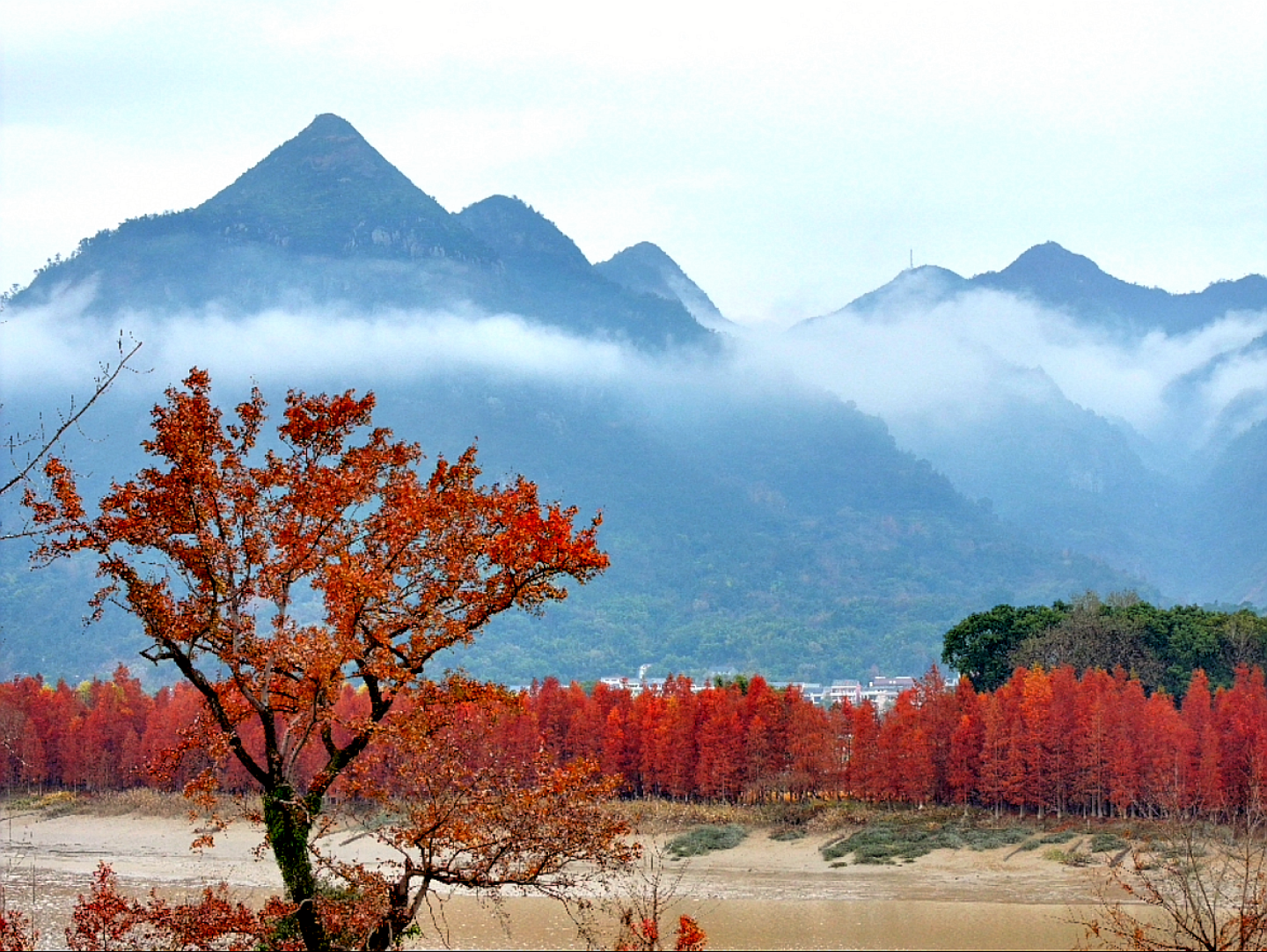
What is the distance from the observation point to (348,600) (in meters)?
11.6

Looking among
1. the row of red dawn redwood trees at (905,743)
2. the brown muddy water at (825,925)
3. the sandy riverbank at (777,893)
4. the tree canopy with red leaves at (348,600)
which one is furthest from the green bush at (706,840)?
the tree canopy with red leaves at (348,600)

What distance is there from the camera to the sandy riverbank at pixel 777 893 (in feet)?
105

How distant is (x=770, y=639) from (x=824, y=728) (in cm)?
14748

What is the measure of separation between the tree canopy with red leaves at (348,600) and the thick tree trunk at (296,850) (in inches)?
0.7

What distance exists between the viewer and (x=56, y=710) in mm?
68500

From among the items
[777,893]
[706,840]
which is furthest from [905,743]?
[777,893]

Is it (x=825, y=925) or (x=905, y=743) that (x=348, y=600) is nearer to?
(x=825, y=925)

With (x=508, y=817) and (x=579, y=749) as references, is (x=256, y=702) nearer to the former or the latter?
(x=508, y=817)

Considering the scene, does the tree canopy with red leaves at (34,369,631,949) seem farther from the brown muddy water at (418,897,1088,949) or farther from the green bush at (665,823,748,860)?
the green bush at (665,823,748,860)

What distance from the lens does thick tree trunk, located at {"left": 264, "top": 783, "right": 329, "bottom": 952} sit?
11.8 metres

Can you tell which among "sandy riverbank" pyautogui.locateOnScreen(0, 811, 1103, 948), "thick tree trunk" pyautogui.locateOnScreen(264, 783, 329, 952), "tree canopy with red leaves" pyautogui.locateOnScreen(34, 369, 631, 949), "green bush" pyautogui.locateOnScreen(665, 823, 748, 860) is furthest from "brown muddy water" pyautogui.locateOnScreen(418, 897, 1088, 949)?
"tree canopy with red leaves" pyautogui.locateOnScreen(34, 369, 631, 949)

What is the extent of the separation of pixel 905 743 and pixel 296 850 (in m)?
41.6

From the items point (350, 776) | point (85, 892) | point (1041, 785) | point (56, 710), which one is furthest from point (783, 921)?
point (56, 710)

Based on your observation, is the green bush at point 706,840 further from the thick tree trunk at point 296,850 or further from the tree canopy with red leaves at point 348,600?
the tree canopy with red leaves at point 348,600
